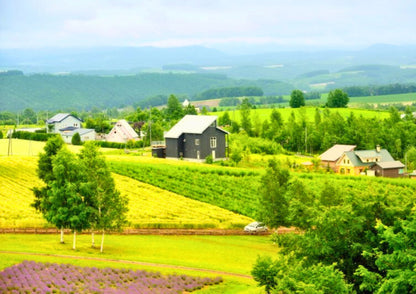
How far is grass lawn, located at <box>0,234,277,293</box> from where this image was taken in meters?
34.9

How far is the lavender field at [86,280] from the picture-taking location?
29359 millimetres

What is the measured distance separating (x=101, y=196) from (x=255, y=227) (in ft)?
49.0

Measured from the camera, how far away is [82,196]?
40969mm

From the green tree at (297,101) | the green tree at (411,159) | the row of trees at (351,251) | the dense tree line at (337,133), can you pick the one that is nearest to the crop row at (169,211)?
the row of trees at (351,251)

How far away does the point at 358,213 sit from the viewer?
29859 mm

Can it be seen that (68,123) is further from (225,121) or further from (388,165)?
(388,165)

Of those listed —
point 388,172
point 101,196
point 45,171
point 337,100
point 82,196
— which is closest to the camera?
point 101,196

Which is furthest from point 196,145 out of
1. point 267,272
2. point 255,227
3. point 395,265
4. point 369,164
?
point 395,265

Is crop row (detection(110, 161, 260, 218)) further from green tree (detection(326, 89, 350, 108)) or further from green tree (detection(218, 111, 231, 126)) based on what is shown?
green tree (detection(326, 89, 350, 108))

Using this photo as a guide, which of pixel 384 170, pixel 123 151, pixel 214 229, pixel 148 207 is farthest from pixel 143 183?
pixel 384 170

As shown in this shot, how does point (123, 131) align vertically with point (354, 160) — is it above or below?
above

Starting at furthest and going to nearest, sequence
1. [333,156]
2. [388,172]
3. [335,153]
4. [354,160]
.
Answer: [335,153] < [333,156] < [354,160] < [388,172]

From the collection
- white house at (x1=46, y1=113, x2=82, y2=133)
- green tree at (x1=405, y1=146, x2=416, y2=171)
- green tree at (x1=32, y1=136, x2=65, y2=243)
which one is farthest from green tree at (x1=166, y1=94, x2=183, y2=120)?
green tree at (x1=32, y1=136, x2=65, y2=243)

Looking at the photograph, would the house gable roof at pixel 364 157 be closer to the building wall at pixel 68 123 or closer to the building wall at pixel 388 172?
the building wall at pixel 388 172
